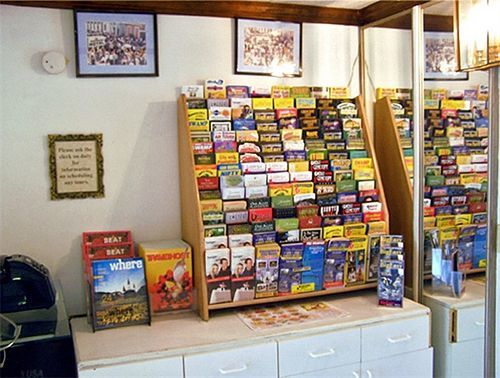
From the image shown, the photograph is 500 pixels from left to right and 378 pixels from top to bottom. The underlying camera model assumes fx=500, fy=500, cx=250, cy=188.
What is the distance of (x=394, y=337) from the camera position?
239 cm

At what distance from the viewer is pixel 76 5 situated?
97.0 inches

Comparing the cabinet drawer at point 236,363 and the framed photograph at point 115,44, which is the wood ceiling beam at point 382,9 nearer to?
the framed photograph at point 115,44

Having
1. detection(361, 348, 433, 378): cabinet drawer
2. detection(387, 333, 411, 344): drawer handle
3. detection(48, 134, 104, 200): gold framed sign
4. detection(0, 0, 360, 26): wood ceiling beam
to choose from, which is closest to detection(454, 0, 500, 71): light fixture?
detection(0, 0, 360, 26): wood ceiling beam

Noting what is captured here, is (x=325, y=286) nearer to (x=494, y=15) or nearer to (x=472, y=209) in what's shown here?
(x=472, y=209)

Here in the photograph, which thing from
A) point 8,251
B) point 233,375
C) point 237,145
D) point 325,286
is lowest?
point 233,375

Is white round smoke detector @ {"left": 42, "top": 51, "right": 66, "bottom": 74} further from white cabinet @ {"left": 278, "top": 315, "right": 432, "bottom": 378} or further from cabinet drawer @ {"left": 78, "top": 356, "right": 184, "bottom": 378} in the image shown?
white cabinet @ {"left": 278, "top": 315, "right": 432, "bottom": 378}

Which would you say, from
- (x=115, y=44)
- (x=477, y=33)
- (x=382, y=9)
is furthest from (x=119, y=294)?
(x=382, y=9)

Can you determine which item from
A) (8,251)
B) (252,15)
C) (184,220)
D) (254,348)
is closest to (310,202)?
(184,220)

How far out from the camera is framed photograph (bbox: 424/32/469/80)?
2.46 metres

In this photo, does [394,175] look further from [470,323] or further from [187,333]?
[187,333]

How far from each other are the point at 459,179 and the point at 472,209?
0.56 feet

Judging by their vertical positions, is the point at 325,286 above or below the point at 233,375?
above

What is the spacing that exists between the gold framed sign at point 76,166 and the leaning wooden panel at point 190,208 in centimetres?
41

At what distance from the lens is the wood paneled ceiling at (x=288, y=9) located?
8.18 feet
